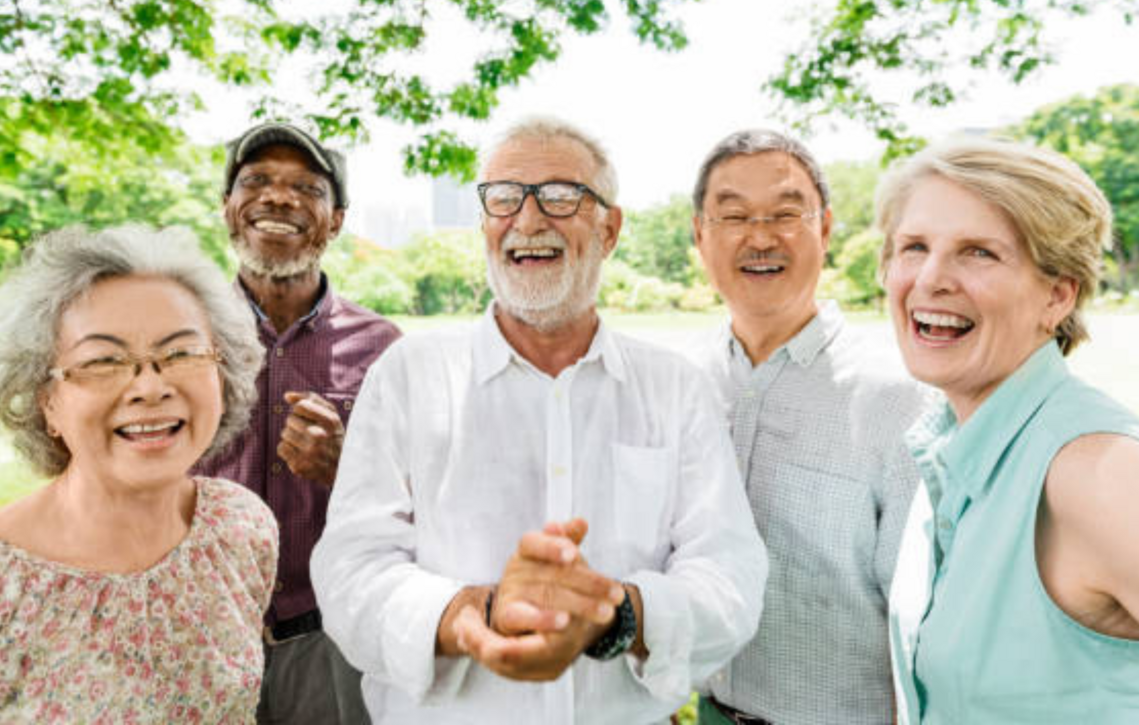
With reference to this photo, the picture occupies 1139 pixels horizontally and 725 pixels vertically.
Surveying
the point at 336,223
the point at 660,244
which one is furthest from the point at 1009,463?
the point at 660,244

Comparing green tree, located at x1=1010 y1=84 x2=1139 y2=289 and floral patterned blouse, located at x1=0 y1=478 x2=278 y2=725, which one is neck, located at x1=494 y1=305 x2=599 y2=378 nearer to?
floral patterned blouse, located at x1=0 y1=478 x2=278 y2=725

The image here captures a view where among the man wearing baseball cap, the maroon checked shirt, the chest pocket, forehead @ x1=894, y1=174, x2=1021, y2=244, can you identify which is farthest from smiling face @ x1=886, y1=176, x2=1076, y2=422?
the maroon checked shirt

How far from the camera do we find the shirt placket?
186 cm

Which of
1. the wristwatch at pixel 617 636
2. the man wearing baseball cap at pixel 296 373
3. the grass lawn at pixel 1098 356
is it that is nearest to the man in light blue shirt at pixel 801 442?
the grass lawn at pixel 1098 356

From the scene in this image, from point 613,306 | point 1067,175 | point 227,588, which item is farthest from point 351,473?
point 613,306

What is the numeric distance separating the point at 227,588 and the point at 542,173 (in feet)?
5.29

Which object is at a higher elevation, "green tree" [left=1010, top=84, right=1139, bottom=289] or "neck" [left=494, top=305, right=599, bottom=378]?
"green tree" [left=1010, top=84, right=1139, bottom=289]

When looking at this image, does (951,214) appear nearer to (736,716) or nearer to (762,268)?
(762,268)

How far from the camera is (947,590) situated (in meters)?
1.74

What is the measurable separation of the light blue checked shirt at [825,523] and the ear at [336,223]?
2074 millimetres

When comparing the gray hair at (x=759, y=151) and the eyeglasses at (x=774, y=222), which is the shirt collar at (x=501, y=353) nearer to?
the eyeglasses at (x=774, y=222)

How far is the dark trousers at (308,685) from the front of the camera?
8.84ft

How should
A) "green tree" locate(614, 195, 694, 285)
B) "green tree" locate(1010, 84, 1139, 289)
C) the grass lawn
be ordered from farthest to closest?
1. "green tree" locate(614, 195, 694, 285)
2. "green tree" locate(1010, 84, 1139, 289)
3. the grass lawn

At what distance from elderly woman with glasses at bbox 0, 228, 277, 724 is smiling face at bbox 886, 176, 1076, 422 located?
2028mm
